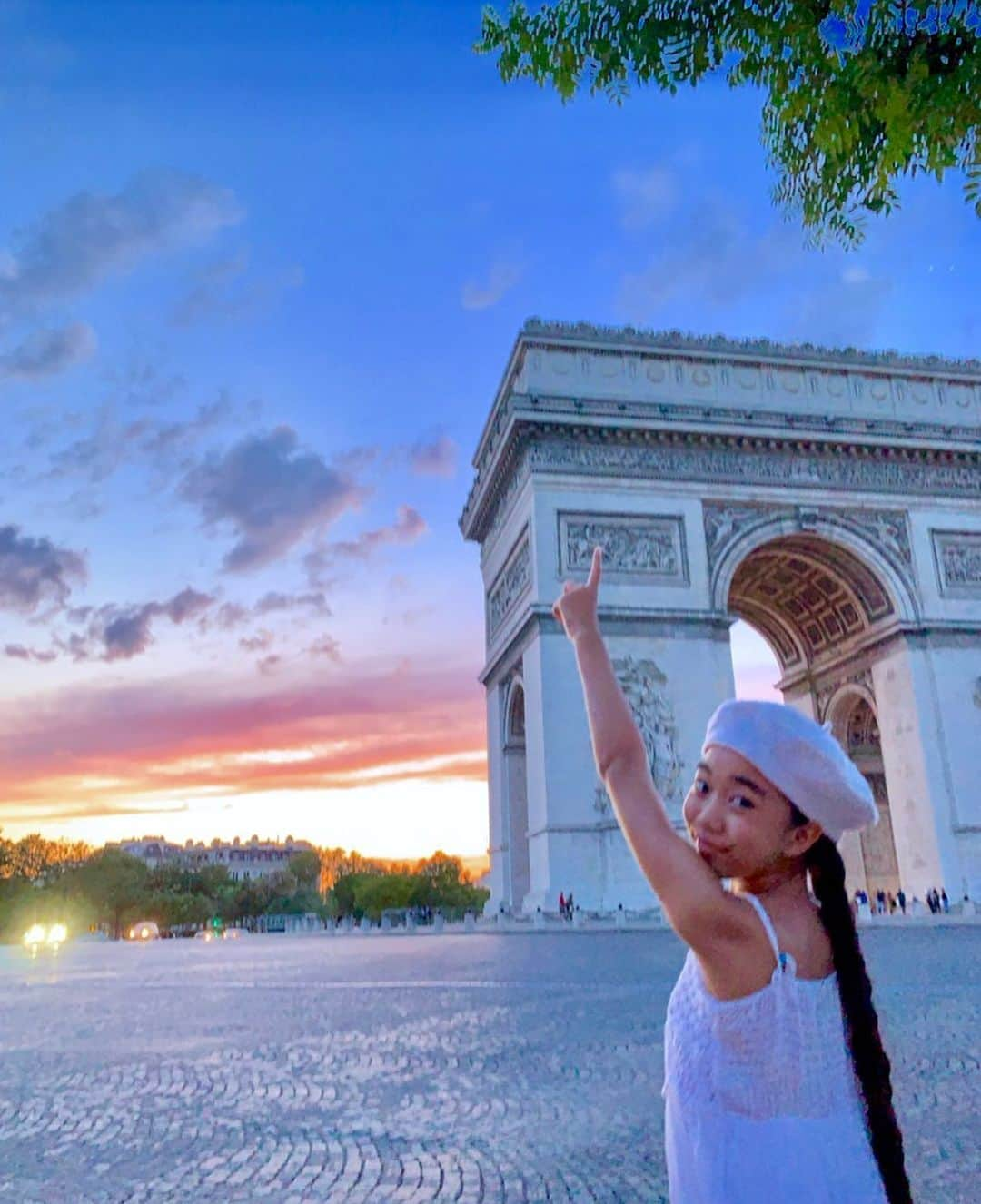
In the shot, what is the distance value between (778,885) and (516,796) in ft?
80.5

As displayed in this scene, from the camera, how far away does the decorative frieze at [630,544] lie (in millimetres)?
22672

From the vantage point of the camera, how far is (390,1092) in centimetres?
442

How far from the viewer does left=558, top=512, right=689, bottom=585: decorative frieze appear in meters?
22.7

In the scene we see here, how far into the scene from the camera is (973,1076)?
443 cm

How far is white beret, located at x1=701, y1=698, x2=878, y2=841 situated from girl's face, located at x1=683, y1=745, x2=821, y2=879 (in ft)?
0.08

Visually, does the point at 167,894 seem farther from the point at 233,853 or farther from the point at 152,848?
the point at 152,848

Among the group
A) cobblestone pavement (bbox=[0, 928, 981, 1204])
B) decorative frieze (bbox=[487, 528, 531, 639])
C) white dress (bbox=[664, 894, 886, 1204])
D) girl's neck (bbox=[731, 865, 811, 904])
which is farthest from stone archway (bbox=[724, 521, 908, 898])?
white dress (bbox=[664, 894, 886, 1204])

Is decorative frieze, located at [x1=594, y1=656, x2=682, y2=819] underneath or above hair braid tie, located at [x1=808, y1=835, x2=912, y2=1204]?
above

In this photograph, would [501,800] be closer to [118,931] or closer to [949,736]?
[949,736]

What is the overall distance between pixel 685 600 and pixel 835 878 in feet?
71.1

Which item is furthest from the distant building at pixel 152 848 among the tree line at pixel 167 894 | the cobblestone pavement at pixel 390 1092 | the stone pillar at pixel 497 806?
the cobblestone pavement at pixel 390 1092

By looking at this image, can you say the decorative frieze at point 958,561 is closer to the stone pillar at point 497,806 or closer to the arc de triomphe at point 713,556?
the arc de triomphe at point 713,556

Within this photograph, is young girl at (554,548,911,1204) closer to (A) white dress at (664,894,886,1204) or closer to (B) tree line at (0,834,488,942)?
(A) white dress at (664,894,886,1204)

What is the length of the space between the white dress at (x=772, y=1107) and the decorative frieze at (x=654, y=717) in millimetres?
19491
